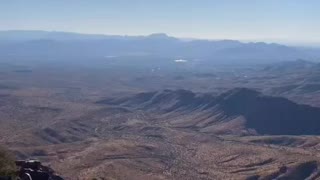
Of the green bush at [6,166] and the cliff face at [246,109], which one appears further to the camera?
the cliff face at [246,109]

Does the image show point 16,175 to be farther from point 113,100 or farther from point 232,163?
point 113,100

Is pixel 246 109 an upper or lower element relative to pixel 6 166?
lower

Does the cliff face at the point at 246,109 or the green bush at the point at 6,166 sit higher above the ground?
the green bush at the point at 6,166

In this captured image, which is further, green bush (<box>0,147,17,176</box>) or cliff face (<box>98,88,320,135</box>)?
cliff face (<box>98,88,320,135</box>)

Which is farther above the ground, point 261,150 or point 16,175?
point 16,175

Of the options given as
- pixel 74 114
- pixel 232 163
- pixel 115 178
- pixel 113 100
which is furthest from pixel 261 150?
pixel 113 100

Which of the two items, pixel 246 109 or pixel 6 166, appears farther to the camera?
pixel 246 109

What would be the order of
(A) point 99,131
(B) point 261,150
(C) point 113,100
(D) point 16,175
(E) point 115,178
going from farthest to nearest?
(C) point 113,100, (A) point 99,131, (B) point 261,150, (E) point 115,178, (D) point 16,175

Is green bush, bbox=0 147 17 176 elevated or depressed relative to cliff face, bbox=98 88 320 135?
elevated
